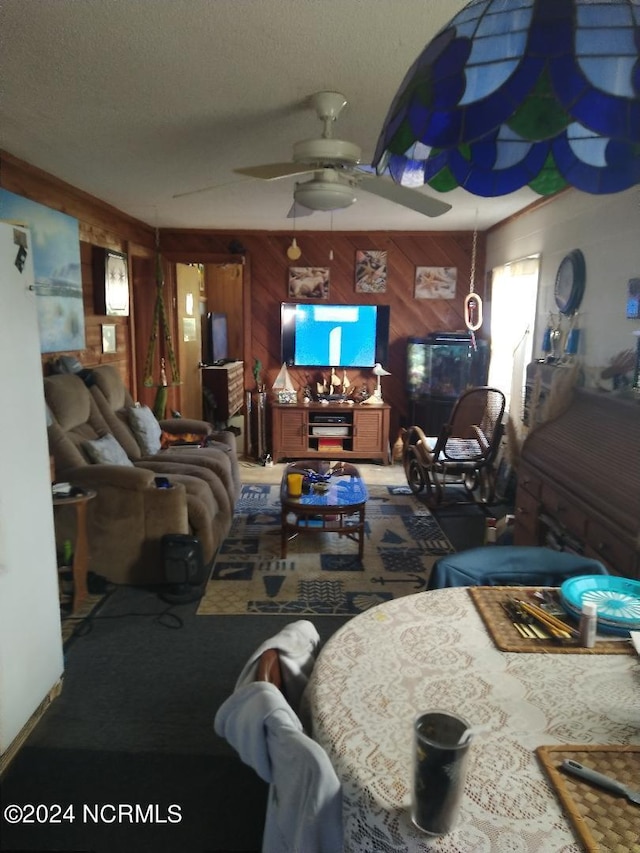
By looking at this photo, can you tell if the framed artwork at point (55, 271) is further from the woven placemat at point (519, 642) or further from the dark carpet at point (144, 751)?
the woven placemat at point (519, 642)

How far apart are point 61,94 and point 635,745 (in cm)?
292

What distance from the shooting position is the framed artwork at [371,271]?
20.2ft

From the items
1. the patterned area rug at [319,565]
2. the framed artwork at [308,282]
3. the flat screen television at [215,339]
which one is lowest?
the patterned area rug at [319,565]

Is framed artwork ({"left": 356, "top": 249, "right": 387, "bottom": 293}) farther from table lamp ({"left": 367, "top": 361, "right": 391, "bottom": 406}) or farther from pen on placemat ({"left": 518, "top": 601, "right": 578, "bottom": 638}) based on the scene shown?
pen on placemat ({"left": 518, "top": 601, "right": 578, "bottom": 638})

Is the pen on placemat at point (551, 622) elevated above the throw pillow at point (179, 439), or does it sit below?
above

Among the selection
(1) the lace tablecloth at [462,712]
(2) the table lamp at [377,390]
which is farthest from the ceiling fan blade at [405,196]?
(2) the table lamp at [377,390]

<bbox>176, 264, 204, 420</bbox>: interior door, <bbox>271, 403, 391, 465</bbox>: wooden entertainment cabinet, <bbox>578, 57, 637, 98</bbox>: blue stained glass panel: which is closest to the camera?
<bbox>578, 57, 637, 98</bbox>: blue stained glass panel

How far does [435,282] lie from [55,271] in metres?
3.78

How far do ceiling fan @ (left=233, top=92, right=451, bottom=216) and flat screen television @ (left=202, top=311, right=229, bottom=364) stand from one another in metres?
4.36

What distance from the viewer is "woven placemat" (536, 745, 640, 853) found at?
90 cm

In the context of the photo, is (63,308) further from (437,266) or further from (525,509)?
(437,266)

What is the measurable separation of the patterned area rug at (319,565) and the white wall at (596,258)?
1552 millimetres

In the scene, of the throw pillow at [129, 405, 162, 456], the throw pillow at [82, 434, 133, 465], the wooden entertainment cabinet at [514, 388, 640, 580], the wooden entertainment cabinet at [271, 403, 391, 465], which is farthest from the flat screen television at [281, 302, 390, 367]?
the wooden entertainment cabinet at [514, 388, 640, 580]

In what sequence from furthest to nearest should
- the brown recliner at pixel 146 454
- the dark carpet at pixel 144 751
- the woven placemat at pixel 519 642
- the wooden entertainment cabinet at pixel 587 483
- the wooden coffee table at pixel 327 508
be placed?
the brown recliner at pixel 146 454
the wooden coffee table at pixel 327 508
the wooden entertainment cabinet at pixel 587 483
the dark carpet at pixel 144 751
the woven placemat at pixel 519 642
